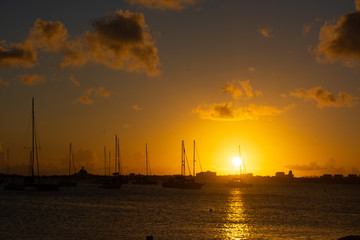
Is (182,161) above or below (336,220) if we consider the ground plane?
above

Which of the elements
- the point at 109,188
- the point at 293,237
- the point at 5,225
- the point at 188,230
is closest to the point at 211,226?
the point at 188,230

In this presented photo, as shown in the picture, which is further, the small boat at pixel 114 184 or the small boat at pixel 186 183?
the small boat at pixel 114 184

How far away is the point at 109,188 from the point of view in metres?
183

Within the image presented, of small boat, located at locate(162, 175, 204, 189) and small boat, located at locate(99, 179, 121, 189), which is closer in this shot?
small boat, located at locate(162, 175, 204, 189)

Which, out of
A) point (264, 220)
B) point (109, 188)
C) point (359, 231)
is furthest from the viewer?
point (109, 188)

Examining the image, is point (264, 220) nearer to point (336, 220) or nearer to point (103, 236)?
point (336, 220)

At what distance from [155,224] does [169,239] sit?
12.7 m

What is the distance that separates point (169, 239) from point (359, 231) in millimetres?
26899

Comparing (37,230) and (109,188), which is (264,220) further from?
(109,188)

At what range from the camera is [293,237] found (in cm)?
4738

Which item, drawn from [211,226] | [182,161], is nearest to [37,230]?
[211,226]

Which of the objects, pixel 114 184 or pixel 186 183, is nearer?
pixel 186 183

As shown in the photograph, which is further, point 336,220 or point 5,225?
point 336,220

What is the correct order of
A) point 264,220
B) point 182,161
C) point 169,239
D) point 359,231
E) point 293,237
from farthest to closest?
point 182,161
point 264,220
point 359,231
point 293,237
point 169,239
